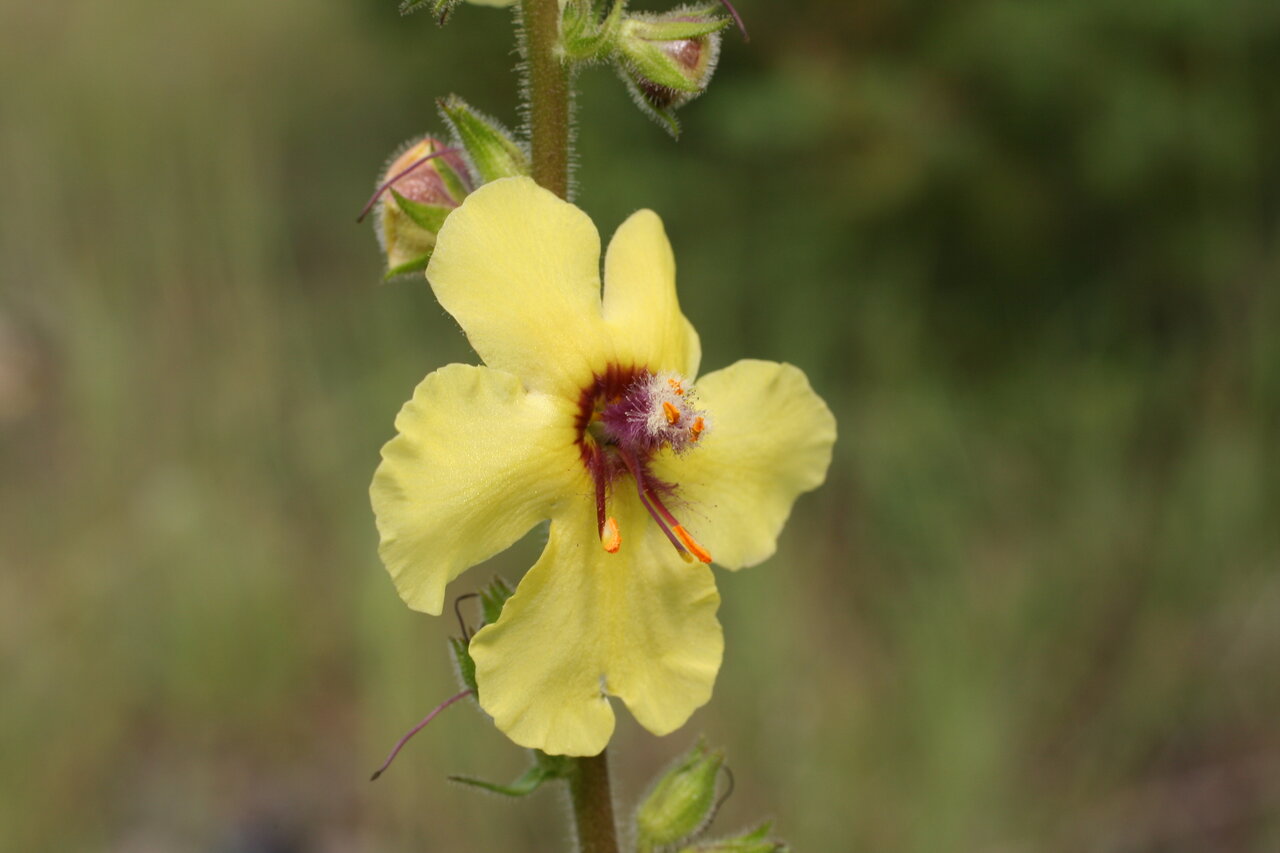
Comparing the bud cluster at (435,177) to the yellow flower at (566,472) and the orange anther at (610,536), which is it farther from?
the orange anther at (610,536)

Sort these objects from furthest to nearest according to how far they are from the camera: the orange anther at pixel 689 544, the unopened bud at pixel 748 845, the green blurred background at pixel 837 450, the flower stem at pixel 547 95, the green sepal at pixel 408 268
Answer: the green blurred background at pixel 837 450 → the unopened bud at pixel 748 845 → the green sepal at pixel 408 268 → the flower stem at pixel 547 95 → the orange anther at pixel 689 544

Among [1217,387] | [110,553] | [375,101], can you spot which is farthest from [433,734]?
[375,101]

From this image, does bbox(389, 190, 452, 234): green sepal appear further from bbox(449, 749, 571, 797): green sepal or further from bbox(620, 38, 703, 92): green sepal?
bbox(449, 749, 571, 797): green sepal

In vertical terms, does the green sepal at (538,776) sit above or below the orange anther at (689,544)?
below

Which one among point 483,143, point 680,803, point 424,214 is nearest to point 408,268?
point 424,214

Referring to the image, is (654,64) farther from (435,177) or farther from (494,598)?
(494,598)

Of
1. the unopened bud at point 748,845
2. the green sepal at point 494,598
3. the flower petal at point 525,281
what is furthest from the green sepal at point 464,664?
the unopened bud at point 748,845
